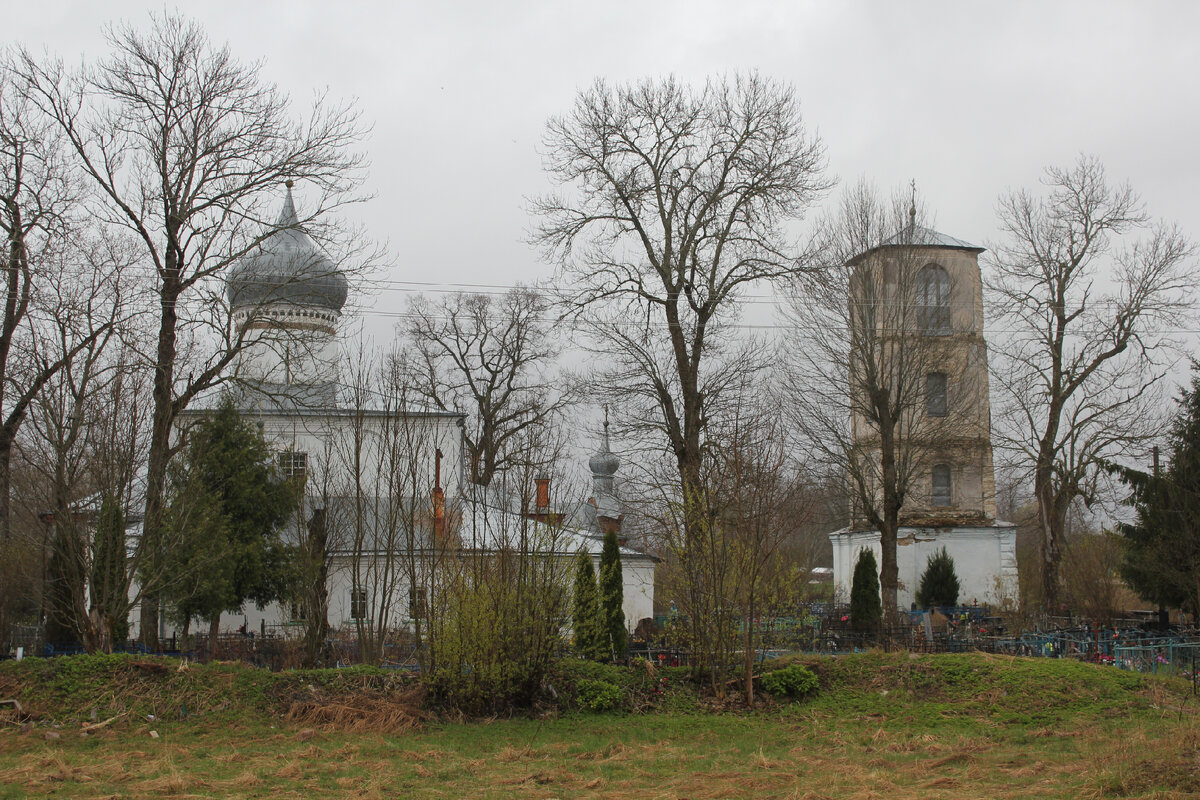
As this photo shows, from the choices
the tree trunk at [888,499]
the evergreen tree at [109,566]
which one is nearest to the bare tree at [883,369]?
the tree trunk at [888,499]

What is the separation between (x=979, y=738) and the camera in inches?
496

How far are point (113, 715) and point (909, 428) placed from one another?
738 inches

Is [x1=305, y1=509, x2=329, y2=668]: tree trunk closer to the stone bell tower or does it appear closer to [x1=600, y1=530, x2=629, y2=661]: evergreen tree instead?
[x1=600, y1=530, x2=629, y2=661]: evergreen tree

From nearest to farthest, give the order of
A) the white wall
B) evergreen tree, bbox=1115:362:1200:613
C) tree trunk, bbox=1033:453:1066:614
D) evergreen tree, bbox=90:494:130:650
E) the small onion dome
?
evergreen tree, bbox=90:494:130:650 < evergreen tree, bbox=1115:362:1200:613 < tree trunk, bbox=1033:453:1066:614 < the white wall < the small onion dome

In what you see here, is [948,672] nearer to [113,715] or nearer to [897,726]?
[897,726]

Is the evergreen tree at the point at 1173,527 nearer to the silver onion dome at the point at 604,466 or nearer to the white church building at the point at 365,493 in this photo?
the white church building at the point at 365,493

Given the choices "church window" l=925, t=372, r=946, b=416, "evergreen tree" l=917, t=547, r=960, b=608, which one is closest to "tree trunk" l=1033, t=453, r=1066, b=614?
"church window" l=925, t=372, r=946, b=416

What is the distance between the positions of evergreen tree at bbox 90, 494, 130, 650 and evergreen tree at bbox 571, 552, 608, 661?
687cm

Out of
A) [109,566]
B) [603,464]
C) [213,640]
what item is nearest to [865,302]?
[213,640]

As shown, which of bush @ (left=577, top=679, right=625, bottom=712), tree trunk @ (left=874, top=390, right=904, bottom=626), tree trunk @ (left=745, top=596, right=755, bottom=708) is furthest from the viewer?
tree trunk @ (left=874, top=390, right=904, bottom=626)

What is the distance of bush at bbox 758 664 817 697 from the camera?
593 inches

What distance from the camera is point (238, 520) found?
22328mm

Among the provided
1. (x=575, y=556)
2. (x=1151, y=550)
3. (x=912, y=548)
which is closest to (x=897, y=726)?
(x=575, y=556)

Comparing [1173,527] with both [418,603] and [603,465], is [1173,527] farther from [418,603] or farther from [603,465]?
[603,465]
